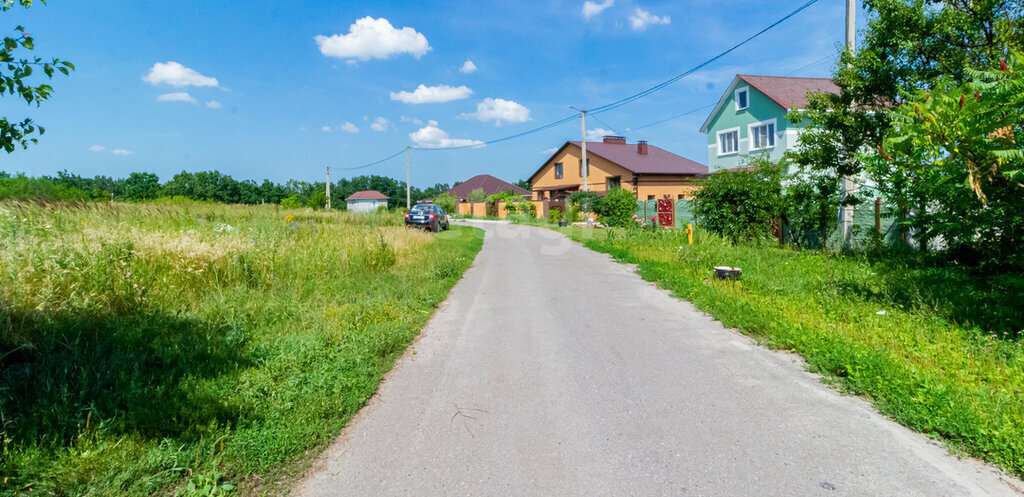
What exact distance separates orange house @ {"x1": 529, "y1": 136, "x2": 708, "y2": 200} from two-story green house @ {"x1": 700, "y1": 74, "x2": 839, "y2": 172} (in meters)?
3.42

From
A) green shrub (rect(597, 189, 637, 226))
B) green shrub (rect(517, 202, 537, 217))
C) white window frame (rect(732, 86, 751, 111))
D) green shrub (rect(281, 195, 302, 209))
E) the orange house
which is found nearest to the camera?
green shrub (rect(281, 195, 302, 209))

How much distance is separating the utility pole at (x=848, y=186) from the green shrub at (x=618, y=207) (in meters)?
12.4

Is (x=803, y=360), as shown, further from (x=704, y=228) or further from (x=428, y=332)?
(x=704, y=228)

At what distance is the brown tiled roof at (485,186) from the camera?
77000mm

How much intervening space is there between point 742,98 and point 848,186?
22593mm

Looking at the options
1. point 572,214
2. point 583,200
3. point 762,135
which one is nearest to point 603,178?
point 572,214

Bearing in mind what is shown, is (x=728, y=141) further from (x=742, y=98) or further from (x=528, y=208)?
(x=528, y=208)

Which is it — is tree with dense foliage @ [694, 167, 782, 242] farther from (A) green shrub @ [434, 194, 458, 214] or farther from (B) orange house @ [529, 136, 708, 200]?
(A) green shrub @ [434, 194, 458, 214]

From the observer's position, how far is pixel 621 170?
42812 mm

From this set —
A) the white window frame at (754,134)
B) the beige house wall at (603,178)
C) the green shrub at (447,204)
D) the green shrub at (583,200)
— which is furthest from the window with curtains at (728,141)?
the green shrub at (447,204)

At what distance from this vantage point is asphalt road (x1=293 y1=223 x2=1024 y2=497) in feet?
10.8

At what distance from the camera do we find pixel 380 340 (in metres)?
6.16

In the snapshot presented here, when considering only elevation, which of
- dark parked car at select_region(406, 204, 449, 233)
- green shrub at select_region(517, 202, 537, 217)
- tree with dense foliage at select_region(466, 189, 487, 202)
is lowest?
dark parked car at select_region(406, 204, 449, 233)

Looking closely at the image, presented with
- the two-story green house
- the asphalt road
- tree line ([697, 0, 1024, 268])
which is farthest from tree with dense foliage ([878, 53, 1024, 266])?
the two-story green house
